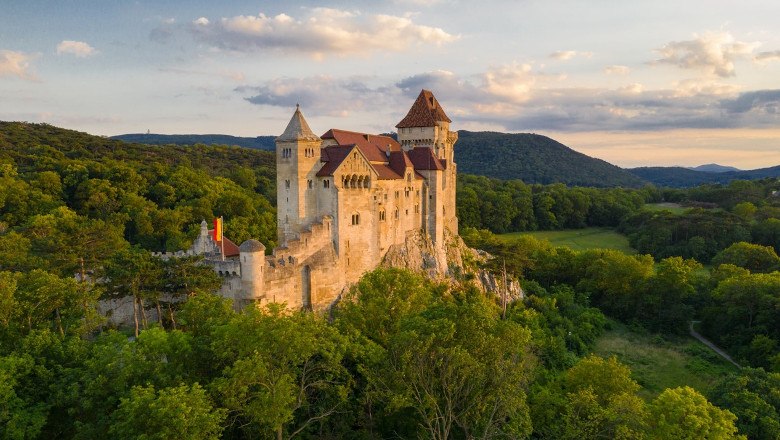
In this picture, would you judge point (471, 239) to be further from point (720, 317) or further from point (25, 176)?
point (25, 176)

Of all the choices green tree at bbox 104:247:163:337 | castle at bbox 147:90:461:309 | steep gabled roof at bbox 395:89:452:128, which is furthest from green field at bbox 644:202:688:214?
green tree at bbox 104:247:163:337

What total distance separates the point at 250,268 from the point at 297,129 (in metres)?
14.2

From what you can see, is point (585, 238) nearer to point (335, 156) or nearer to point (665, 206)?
point (665, 206)

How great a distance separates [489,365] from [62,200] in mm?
73869

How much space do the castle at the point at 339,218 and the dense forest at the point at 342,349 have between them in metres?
3.25

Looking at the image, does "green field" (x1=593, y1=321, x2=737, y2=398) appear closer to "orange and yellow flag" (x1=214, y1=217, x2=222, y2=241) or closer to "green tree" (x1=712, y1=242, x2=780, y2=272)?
"green tree" (x1=712, y1=242, x2=780, y2=272)

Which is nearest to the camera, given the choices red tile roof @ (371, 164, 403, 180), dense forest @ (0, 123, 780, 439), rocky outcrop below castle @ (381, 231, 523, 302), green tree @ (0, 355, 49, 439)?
green tree @ (0, 355, 49, 439)

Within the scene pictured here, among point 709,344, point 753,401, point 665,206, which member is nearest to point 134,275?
point 753,401

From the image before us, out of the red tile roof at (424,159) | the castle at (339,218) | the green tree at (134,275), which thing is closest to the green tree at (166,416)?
the green tree at (134,275)

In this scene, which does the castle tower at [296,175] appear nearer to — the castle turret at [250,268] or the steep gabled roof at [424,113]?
the castle turret at [250,268]

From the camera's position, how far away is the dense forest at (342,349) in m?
24.5

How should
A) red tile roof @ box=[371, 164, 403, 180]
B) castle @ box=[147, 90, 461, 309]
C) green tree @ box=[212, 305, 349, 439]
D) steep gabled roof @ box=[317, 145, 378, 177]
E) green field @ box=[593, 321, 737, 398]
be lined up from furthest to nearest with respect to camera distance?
red tile roof @ box=[371, 164, 403, 180] < green field @ box=[593, 321, 737, 398] < steep gabled roof @ box=[317, 145, 378, 177] < castle @ box=[147, 90, 461, 309] < green tree @ box=[212, 305, 349, 439]

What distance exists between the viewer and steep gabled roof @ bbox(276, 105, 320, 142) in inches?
1861

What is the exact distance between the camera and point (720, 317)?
61.7 m
